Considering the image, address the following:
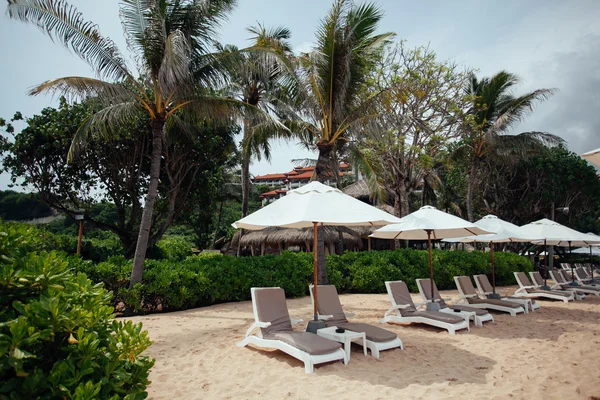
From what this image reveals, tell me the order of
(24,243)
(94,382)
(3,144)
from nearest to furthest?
(94,382), (24,243), (3,144)

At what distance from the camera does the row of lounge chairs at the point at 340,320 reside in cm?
495

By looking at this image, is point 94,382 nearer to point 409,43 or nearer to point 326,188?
point 326,188

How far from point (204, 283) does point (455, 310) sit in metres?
5.74

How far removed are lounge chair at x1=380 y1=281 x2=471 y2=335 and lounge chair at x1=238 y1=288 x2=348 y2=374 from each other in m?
2.64

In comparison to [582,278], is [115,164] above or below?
above

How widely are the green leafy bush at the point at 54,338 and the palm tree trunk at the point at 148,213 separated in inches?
237

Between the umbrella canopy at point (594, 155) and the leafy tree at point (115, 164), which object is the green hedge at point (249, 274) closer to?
the leafy tree at point (115, 164)

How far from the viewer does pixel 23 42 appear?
821cm

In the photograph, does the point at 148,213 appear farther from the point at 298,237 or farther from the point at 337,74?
the point at 298,237

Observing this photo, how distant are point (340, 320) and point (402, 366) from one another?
1542mm

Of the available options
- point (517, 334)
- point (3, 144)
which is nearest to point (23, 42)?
point (3, 144)

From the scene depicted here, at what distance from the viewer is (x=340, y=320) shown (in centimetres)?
639

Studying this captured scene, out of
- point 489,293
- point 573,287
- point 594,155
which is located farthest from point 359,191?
point 594,155

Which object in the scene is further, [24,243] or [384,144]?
[384,144]
